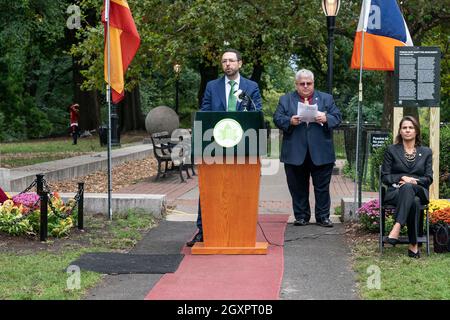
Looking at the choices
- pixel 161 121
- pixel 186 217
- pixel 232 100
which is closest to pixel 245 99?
pixel 232 100

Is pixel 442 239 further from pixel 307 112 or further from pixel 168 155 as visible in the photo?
pixel 168 155

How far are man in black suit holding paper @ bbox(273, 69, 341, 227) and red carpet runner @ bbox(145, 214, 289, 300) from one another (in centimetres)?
157

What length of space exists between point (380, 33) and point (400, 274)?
4.24 metres

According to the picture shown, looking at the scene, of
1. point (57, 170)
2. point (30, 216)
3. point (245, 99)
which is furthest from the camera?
point (57, 170)

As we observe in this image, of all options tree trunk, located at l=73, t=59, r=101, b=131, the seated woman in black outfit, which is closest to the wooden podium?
the seated woman in black outfit

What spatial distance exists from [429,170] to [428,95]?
1.50 m

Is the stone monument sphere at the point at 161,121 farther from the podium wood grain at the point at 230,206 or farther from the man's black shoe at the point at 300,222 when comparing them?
the podium wood grain at the point at 230,206

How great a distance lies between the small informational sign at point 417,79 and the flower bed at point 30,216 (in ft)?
13.8

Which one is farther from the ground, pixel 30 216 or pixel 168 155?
pixel 168 155

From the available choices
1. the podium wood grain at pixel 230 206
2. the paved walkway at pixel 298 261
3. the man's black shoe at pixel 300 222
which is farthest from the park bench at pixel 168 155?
the podium wood grain at pixel 230 206

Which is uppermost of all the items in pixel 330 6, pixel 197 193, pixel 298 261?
pixel 330 6

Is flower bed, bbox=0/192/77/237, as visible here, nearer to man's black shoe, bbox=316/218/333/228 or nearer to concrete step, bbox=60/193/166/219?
concrete step, bbox=60/193/166/219

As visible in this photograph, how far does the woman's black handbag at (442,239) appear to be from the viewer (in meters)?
8.21

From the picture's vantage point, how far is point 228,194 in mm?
8406
